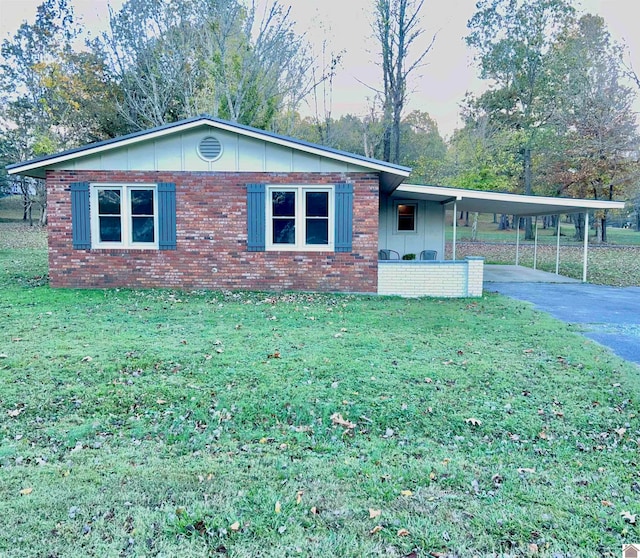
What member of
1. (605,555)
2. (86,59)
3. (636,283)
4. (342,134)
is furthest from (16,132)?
Answer: (605,555)

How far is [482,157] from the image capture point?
82.0 ft

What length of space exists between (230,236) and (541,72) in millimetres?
26044

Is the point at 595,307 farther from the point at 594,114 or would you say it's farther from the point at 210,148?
the point at 594,114

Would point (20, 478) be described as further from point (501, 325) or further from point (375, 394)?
point (501, 325)

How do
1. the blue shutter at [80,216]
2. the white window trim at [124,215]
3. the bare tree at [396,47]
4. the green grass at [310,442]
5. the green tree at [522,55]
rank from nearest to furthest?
the green grass at [310,442] < the blue shutter at [80,216] < the white window trim at [124,215] < the bare tree at [396,47] < the green tree at [522,55]

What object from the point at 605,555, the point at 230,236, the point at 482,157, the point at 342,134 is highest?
the point at 342,134

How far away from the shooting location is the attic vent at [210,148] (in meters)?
10.4

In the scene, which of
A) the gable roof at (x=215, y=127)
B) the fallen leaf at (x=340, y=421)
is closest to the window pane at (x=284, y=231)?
the gable roof at (x=215, y=127)

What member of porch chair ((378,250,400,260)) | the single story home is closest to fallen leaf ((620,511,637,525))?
the single story home

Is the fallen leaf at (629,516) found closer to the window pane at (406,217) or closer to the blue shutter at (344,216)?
the blue shutter at (344,216)

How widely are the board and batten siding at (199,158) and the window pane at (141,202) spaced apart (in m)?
0.52

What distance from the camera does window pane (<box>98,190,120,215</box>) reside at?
34.8 ft

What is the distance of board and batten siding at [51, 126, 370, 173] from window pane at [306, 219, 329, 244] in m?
1.11

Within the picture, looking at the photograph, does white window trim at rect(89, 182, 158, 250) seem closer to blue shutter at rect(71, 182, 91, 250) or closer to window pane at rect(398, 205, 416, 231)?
blue shutter at rect(71, 182, 91, 250)
